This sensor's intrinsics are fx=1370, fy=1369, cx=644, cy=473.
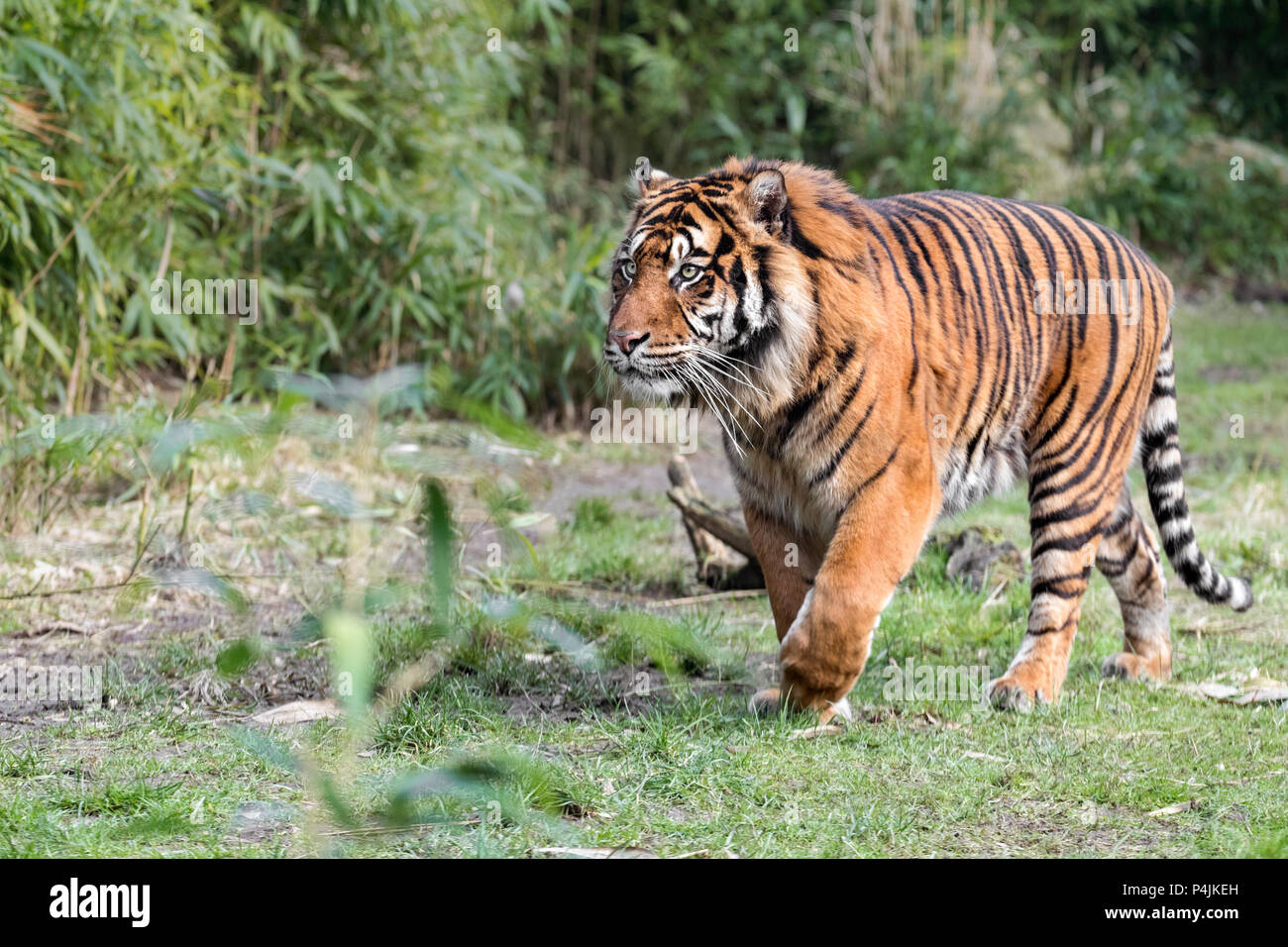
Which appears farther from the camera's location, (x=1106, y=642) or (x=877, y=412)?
(x=1106, y=642)

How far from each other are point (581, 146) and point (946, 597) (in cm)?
759

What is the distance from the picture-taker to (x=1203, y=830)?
9.62 ft

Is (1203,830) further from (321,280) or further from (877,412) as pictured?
(321,280)

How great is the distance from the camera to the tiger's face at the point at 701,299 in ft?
11.6

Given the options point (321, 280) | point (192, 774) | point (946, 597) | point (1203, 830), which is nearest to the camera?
point (1203, 830)

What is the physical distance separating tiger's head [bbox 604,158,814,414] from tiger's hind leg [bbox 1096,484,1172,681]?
142 cm

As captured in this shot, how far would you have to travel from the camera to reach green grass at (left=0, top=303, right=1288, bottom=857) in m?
2.73

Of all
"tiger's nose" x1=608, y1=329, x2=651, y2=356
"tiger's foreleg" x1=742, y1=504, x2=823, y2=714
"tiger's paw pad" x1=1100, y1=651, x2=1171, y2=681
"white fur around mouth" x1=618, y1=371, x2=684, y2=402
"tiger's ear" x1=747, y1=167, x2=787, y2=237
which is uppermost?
"tiger's ear" x1=747, y1=167, x2=787, y2=237

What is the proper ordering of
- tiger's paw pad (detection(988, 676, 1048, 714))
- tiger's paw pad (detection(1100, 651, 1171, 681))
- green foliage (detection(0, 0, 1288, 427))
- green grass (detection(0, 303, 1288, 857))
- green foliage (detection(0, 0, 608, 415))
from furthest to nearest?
green foliage (detection(0, 0, 1288, 427)) < green foliage (detection(0, 0, 608, 415)) < tiger's paw pad (detection(1100, 651, 1171, 681)) < tiger's paw pad (detection(988, 676, 1048, 714)) < green grass (detection(0, 303, 1288, 857))

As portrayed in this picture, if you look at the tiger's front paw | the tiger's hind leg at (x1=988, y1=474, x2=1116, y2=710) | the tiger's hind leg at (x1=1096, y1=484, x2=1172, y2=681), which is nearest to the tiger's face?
the tiger's front paw

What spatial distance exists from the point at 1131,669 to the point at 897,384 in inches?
50.4

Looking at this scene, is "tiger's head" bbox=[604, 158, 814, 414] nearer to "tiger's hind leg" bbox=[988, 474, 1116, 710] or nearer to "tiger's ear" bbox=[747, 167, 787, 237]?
"tiger's ear" bbox=[747, 167, 787, 237]

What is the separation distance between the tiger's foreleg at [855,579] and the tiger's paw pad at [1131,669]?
0.98 m
